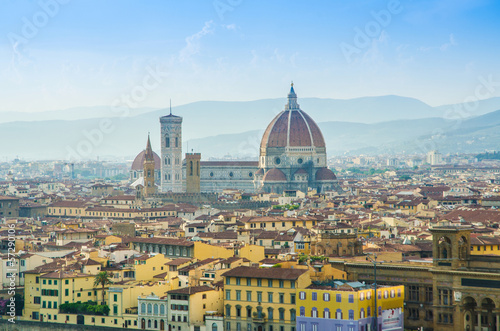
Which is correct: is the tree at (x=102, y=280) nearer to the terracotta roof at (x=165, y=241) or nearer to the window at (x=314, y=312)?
the terracotta roof at (x=165, y=241)

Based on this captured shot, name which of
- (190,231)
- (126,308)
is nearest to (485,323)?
(126,308)

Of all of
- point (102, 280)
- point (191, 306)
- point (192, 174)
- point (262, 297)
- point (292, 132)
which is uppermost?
point (292, 132)

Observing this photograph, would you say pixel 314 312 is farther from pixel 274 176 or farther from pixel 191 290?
pixel 274 176

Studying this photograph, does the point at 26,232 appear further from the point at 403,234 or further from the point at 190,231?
the point at 403,234

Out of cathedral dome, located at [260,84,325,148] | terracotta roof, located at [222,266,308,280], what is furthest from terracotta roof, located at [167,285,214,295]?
cathedral dome, located at [260,84,325,148]

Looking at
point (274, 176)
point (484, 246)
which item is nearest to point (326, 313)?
point (484, 246)

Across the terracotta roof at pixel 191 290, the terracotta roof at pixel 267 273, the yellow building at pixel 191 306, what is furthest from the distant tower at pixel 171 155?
the terracotta roof at pixel 267 273

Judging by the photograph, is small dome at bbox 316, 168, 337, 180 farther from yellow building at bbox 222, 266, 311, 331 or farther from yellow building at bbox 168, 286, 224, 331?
yellow building at bbox 222, 266, 311, 331
